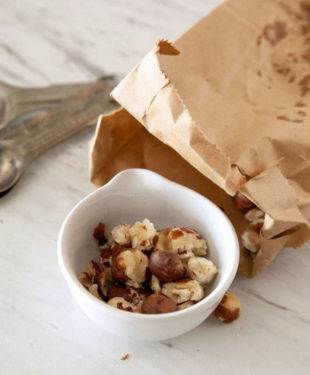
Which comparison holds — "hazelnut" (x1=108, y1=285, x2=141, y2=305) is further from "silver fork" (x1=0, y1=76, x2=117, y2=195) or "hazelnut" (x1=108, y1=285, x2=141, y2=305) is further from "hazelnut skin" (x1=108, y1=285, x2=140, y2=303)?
"silver fork" (x1=0, y1=76, x2=117, y2=195)

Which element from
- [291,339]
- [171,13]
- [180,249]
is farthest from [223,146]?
[171,13]

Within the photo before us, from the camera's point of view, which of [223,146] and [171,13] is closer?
[223,146]

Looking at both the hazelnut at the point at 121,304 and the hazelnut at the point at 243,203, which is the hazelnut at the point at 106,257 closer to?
the hazelnut at the point at 121,304

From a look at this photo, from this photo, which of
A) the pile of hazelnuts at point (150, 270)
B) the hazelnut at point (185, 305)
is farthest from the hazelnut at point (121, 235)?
the hazelnut at point (185, 305)

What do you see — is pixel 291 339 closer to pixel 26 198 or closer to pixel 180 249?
pixel 180 249

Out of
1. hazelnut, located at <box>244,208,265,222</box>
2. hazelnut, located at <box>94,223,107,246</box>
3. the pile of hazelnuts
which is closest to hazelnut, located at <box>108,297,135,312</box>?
the pile of hazelnuts

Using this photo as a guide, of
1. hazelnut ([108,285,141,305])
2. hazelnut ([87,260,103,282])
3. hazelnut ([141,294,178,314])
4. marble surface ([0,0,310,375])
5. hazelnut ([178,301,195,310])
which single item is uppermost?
hazelnut ([141,294,178,314])
